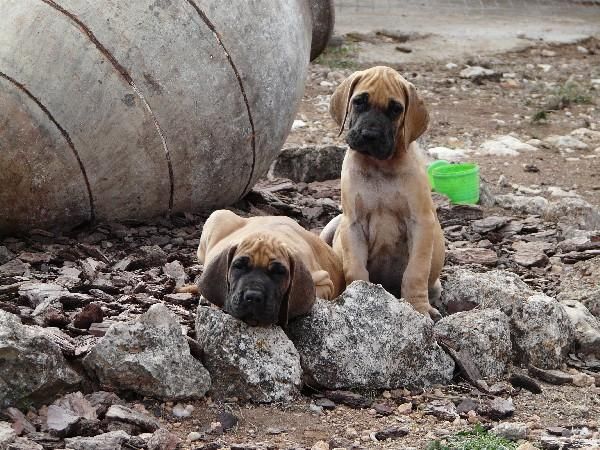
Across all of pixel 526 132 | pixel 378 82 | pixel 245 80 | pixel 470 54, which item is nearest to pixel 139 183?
pixel 245 80

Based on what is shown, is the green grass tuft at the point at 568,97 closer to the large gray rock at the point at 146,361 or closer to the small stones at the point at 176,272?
the small stones at the point at 176,272

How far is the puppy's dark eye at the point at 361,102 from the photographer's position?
24.1 feet

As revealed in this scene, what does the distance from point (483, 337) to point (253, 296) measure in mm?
1485

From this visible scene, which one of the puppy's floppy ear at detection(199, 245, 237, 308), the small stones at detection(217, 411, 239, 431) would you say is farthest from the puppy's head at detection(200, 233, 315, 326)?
the small stones at detection(217, 411, 239, 431)

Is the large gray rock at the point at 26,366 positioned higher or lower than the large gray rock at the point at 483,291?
higher

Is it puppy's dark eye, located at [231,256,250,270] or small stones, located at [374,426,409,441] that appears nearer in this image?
small stones, located at [374,426,409,441]

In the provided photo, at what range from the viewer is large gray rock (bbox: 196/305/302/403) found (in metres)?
6.32

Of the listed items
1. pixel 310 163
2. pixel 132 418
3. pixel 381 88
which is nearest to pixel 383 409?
pixel 132 418

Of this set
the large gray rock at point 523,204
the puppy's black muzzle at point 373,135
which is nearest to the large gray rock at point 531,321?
the puppy's black muzzle at point 373,135

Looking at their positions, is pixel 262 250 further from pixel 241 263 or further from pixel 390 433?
pixel 390 433

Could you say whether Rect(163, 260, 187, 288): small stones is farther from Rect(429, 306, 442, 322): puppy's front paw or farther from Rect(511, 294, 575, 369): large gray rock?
Rect(511, 294, 575, 369): large gray rock

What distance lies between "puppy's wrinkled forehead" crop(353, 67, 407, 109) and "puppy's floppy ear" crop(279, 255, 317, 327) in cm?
126

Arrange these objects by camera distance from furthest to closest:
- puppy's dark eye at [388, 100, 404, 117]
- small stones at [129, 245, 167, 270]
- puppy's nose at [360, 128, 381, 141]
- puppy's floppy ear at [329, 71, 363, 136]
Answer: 1. small stones at [129, 245, 167, 270]
2. puppy's floppy ear at [329, 71, 363, 136]
3. puppy's dark eye at [388, 100, 404, 117]
4. puppy's nose at [360, 128, 381, 141]

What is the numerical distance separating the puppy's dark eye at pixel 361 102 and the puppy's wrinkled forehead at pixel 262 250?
1.16 meters
